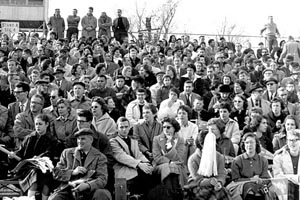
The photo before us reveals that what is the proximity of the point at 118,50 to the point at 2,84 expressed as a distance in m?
5.70

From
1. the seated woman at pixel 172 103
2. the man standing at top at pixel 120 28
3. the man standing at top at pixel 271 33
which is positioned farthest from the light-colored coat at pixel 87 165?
the man standing at top at pixel 271 33

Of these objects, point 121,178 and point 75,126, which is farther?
point 75,126

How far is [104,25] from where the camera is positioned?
21.9 metres

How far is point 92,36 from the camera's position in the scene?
21734 mm

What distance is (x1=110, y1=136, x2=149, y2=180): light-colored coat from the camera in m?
8.48

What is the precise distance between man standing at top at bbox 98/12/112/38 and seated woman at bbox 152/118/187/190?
13.5m

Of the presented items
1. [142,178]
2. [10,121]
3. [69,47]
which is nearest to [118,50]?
[69,47]

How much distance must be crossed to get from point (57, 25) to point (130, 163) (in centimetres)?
1457

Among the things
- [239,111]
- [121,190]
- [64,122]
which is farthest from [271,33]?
[121,190]

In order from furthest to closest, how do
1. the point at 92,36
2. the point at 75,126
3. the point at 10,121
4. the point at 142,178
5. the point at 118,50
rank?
the point at 92,36, the point at 118,50, the point at 10,121, the point at 75,126, the point at 142,178

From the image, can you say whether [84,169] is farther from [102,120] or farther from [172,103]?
[172,103]

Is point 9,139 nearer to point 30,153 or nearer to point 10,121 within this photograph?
point 10,121

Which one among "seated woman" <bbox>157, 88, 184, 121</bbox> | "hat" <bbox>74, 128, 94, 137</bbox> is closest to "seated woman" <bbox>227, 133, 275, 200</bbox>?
"hat" <bbox>74, 128, 94, 137</bbox>

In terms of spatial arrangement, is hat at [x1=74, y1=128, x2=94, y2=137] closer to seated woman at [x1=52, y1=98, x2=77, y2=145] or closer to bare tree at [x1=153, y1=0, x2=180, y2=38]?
seated woman at [x1=52, y1=98, x2=77, y2=145]
